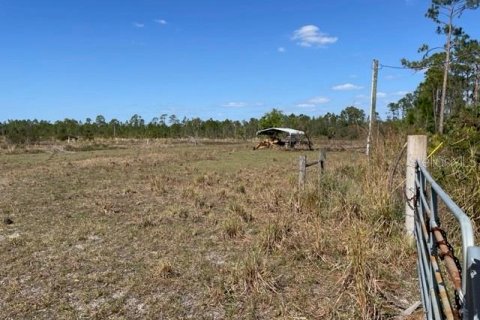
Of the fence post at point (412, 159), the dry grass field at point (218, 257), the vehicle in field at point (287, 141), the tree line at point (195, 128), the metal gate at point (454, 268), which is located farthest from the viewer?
the tree line at point (195, 128)

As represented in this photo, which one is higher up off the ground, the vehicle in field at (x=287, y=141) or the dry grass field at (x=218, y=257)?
the vehicle in field at (x=287, y=141)

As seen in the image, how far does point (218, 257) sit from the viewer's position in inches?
212

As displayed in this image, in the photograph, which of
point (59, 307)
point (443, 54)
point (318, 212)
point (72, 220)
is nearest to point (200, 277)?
point (59, 307)

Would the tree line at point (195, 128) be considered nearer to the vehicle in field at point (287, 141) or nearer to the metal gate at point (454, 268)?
the vehicle in field at point (287, 141)

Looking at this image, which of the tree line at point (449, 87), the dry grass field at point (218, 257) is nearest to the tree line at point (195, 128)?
the tree line at point (449, 87)

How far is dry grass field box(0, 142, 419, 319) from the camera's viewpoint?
3961 mm

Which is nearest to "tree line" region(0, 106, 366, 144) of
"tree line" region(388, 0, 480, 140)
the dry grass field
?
"tree line" region(388, 0, 480, 140)

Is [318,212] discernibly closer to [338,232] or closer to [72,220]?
[338,232]

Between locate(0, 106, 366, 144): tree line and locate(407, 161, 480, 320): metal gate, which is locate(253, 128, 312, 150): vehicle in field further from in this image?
locate(407, 161, 480, 320): metal gate

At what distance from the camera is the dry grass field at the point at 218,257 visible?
396cm

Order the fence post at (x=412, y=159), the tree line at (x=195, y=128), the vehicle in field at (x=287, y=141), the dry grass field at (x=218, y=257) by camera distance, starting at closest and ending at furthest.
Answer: the dry grass field at (x=218, y=257) → the fence post at (x=412, y=159) → the vehicle in field at (x=287, y=141) → the tree line at (x=195, y=128)

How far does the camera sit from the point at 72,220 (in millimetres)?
7512

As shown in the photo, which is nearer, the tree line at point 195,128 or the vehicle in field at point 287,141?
the vehicle in field at point 287,141

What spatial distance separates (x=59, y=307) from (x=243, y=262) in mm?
1821
